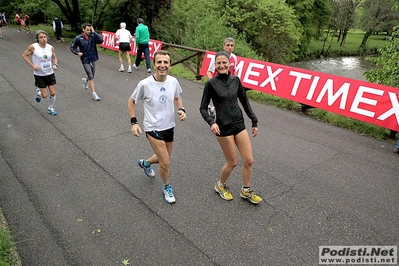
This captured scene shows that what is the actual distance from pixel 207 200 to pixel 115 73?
947cm

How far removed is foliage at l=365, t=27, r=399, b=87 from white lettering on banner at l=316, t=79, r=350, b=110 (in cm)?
211

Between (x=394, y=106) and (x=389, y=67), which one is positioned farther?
(x=389, y=67)

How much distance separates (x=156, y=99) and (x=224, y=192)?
1660 millimetres

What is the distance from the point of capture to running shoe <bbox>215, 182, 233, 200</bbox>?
13.7 ft

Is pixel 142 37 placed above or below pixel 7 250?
above

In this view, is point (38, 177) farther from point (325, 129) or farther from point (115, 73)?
point (115, 73)

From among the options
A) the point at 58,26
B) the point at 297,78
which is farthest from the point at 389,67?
the point at 58,26

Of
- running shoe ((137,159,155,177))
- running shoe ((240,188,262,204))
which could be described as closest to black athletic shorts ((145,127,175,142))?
running shoe ((137,159,155,177))

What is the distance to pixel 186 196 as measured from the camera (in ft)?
14.1

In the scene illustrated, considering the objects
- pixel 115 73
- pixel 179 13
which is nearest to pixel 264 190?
pixel 115 73

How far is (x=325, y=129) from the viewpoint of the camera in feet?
23.0

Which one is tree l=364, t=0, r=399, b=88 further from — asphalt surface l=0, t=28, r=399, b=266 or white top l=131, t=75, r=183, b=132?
white top l=131, t=75, r=183, b=132

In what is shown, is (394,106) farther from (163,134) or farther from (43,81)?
(43,81)

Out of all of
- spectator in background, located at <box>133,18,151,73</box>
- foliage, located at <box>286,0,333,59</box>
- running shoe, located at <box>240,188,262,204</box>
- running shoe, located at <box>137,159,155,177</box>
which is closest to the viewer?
running shoe, located at <box>240,188,262,204</box>
